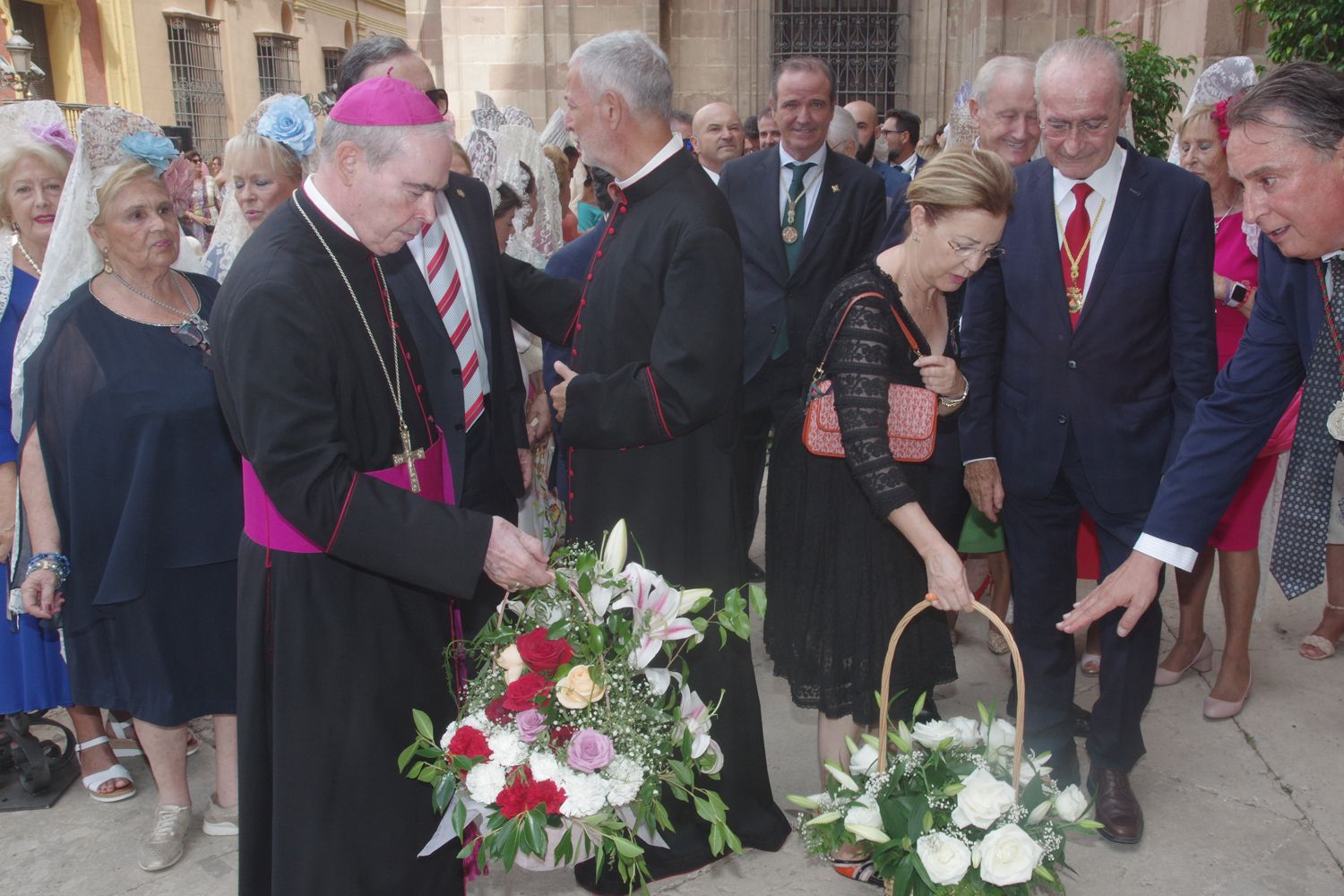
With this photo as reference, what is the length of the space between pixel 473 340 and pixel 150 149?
113 centimetres

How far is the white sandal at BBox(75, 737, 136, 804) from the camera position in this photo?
12.4 feet

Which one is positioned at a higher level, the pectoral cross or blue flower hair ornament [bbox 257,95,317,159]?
blue flower hair ornament [bbox 257,95,317,159]

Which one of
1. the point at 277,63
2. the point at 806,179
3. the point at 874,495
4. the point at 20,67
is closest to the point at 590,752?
the point at 874,495

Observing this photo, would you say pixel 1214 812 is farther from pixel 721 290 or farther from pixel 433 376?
pixel 433 376

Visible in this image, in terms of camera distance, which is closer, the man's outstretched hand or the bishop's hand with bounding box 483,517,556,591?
the bishop's hand with bounding box 483,517,556,591

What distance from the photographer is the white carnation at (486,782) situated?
2.03 meters

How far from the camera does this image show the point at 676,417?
8.99 feet

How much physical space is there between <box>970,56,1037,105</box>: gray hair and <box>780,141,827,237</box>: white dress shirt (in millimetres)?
808

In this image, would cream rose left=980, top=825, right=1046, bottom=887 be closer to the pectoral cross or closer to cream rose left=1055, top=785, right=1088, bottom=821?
cream rose left=1055, top=785, right=1088, bottom=821

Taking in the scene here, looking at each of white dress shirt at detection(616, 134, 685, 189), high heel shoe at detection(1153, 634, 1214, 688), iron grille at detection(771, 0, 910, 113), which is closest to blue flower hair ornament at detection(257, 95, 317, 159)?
white dress shirt at detection(616, 134, 685, 189)

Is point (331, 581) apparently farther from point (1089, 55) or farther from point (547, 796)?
point (1089, 55)

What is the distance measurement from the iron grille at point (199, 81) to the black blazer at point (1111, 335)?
2642cm

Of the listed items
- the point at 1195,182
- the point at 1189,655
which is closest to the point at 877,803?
the point at 1195,182

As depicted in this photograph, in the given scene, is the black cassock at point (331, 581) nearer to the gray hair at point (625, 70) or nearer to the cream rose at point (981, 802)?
the gray hair at point (625, 70)
